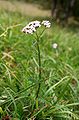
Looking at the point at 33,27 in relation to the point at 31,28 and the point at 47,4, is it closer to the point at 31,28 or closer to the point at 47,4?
the point at 31,28

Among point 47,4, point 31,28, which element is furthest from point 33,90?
point 47,4

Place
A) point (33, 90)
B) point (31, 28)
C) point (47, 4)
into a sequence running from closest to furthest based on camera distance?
point (31, 28) < point (33, 90) < point (47, 4)

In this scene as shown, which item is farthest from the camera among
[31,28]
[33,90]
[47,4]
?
[47,4]

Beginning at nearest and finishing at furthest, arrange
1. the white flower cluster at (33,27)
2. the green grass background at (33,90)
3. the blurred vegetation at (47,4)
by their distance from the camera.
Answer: the white flower cluster at (33,27), the green grass background at (33,90), the blurred vegetation at (47,4)

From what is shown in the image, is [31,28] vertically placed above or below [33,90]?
above

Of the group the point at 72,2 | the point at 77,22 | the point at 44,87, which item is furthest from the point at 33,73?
the point at 77,22

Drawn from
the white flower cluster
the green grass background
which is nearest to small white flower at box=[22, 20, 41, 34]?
the white flower cluster

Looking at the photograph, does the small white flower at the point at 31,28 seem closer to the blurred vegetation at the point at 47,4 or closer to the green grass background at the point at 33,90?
the green grass background at the point at 33,90

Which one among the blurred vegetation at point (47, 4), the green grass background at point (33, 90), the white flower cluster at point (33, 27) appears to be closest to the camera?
the white flower cluster at point (33, 27)

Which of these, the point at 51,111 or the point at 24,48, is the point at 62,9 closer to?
the point at 24,48

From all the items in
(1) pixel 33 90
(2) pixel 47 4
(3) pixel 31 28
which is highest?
(2) pixel 47 4

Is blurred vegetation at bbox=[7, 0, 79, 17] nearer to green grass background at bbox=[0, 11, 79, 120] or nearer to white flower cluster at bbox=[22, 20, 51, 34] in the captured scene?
green grass background at bbox=[0, 11, 79, 120]

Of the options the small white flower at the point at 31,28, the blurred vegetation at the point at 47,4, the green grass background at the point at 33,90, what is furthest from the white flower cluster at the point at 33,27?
the blurred vegetation at the point at 47,4
